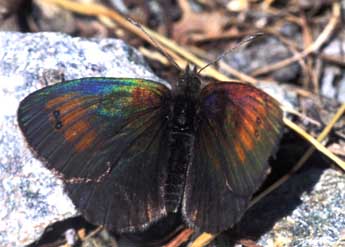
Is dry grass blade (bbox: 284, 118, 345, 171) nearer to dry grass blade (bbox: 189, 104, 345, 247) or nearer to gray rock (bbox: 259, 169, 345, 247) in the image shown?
dry grass blade (bbox: 189, 104, 345, 247)

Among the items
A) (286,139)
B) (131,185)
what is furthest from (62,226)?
(286,139)

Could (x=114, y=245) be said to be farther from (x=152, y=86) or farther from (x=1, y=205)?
(x=152, y=86)

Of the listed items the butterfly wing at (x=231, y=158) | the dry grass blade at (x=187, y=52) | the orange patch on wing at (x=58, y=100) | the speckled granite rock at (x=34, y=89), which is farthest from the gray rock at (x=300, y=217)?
the orange patch on wing at (x=58, y=100)

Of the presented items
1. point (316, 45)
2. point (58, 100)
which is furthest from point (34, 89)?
point (316, 45)

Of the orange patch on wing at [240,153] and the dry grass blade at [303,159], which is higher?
the orange patch on wing at [240,153]

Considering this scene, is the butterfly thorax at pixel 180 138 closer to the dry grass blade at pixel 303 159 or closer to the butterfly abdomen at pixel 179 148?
the butterfly abdomen at pixel 179 148

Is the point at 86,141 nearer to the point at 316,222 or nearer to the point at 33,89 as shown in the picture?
the point at 33,89
